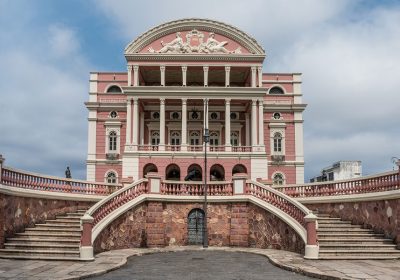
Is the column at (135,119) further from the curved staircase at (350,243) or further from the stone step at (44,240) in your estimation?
the curved staircase at (350,243)

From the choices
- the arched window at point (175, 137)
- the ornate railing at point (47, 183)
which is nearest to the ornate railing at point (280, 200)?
the ornate railing at point (47, 183)

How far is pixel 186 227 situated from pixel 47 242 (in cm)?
689

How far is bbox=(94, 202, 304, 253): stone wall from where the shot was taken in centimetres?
2028

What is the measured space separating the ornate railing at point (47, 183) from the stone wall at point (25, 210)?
567 millimetres

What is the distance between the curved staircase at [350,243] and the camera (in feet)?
54.7

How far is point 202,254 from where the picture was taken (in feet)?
61.1

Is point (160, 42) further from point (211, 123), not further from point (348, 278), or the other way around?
point (348, 278)

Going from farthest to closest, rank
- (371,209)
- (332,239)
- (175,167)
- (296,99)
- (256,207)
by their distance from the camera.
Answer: (296,99) → (175,167) → (256,207) → (371,209) → (332,239)

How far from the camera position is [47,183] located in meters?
20.7

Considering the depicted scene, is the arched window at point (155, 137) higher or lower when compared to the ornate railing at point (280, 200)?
higher

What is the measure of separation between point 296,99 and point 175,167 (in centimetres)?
1537

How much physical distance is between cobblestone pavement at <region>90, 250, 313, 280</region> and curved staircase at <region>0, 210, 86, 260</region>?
7.83 ft

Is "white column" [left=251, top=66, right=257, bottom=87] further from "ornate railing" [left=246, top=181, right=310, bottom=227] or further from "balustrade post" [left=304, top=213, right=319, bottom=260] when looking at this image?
"balustrade post" [left=304, top=213, right=319, bottom=260]

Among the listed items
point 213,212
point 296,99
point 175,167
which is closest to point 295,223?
point 213,212
